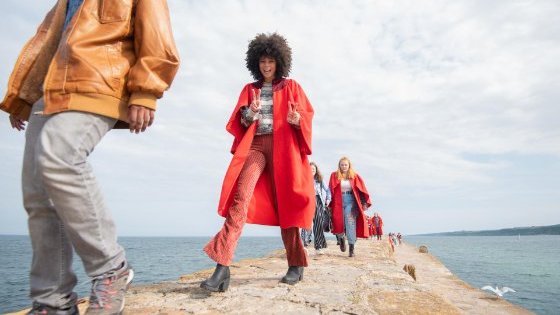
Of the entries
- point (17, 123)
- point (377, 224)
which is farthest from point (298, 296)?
point (377, 224)

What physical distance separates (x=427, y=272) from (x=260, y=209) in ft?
31.7

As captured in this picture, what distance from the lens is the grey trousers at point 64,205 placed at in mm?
1618

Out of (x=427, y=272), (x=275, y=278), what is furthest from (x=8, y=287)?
(x=275, y=278)

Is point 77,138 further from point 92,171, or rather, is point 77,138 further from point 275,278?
point 275,278

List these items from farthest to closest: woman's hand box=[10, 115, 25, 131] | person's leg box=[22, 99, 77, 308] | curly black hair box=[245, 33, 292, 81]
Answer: curly black hair box=[245, 33, 292, 81] → woman's hand box=[10, 115, 25, 131] → person's leg box=[22, 99, 77, 308]

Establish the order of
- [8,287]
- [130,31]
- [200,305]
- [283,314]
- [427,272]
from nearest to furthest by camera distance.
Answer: [130,31]
[283,314]
[200,305]
[427,272]
[8,287]

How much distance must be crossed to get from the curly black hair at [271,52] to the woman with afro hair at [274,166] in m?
0.24

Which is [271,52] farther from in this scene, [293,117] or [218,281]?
→ [218,281]

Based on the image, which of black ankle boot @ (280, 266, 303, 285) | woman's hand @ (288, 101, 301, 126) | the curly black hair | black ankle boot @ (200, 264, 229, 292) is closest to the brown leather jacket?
black ankle boot @ (200, 264, 229, 292)

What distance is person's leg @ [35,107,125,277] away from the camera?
161 cm

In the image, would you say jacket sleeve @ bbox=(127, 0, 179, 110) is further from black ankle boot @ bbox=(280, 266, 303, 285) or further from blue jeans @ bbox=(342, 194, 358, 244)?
blue jeans @ bbox=(342, 194, 358, 244)

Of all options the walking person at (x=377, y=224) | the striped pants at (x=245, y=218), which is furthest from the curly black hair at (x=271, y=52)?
the walking person at (x=377, y=224)

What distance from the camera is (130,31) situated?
1.97m

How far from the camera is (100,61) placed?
178cm
